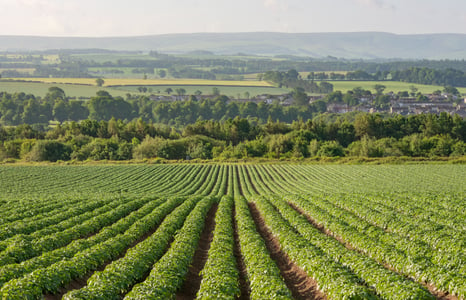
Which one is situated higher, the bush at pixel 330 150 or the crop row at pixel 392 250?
the crop row at pixel 392 250

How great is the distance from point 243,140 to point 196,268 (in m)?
100

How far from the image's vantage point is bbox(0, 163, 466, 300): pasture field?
551 inches

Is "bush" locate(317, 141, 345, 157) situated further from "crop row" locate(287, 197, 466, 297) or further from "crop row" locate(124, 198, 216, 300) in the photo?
"crop row" locate(124, 198, 216, 300)

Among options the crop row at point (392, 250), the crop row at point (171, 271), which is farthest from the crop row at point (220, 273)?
the crop row at point (392, 250)

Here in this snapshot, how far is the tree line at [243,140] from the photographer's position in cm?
9375

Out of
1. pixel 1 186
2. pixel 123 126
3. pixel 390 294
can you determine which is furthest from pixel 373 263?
pixel 123 126

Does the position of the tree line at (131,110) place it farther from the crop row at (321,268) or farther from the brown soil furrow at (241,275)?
the crop row at (321,268)

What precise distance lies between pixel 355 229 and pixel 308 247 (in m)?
4.90

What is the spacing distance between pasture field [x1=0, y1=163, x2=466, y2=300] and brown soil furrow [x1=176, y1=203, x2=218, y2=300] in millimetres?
76

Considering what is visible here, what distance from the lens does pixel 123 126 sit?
118 meters

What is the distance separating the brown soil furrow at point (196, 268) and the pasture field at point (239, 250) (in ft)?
0.25

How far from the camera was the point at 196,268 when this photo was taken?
63.6ft

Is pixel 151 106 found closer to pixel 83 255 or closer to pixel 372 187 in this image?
pixel 372 187

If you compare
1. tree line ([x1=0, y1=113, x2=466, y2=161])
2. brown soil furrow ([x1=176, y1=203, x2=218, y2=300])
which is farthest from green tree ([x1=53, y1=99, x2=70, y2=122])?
brown soil furrow ([x1=176, y1=203, x2=218, y2=300])
